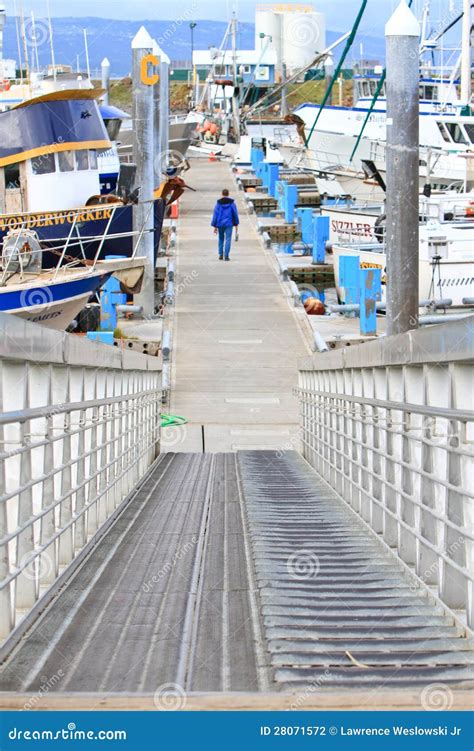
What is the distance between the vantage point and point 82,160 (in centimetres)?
2647

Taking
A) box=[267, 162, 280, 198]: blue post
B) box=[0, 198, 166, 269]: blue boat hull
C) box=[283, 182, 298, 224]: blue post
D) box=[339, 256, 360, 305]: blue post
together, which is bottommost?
box=[339, 256, 360, 305]: blue post

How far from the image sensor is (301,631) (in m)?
4.81

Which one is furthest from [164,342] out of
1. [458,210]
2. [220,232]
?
[458,210]

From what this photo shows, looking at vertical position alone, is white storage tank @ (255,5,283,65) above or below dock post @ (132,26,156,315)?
above

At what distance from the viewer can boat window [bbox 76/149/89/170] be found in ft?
86.5

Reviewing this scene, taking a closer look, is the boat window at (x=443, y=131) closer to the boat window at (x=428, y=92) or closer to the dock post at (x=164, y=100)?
the boat window at (x=428, y=92)

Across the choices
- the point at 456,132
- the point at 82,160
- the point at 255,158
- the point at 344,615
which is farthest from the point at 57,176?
the point at 255,158

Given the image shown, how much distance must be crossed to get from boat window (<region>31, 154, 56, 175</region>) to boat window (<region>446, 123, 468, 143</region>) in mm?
22226

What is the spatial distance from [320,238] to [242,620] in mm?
28305

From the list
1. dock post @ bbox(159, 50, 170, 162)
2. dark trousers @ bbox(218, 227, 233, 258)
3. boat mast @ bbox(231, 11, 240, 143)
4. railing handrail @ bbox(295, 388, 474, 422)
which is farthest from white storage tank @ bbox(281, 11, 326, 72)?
railing handrail @ bbox(295, 388, 474, 422)

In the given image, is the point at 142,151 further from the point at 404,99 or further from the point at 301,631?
the point at 301,631

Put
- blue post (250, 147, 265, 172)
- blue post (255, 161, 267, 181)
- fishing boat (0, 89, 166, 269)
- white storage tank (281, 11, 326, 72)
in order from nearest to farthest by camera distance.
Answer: fishing boat (0, 89, 166, 269) → blue post (255, 161, 267, 181) → blue post (250, 147, 265, 172) → white storage tank (281, 11, 326, 72)

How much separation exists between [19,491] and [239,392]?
14.8 m

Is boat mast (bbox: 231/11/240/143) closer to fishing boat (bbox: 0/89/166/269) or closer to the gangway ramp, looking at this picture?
fishing boat (bbox: 0/89/166/269)
